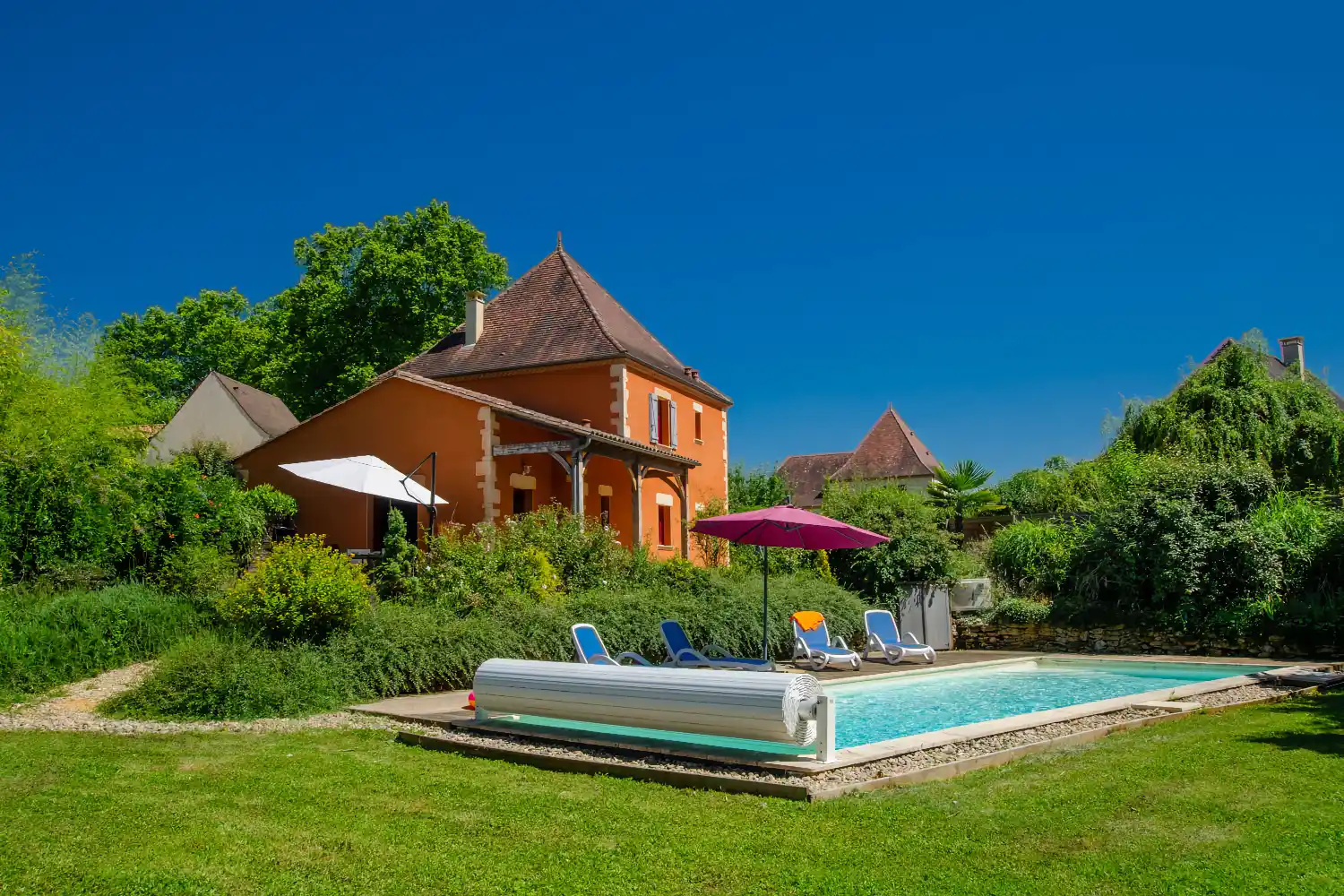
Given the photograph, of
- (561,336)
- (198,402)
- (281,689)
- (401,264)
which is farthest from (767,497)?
(281,689)

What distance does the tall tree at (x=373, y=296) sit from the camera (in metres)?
32.9

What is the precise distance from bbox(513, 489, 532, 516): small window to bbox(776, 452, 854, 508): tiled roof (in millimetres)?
32060

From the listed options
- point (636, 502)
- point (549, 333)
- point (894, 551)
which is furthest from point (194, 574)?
point (549, 333)

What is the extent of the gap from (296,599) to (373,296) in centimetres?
2487

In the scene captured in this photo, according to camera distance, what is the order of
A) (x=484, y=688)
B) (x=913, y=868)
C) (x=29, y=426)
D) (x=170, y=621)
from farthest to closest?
(x=29, y=426) < (x=170, y=621) < (x=484, y=688) < (x=913, y=868)

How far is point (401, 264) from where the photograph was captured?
32.7 metres

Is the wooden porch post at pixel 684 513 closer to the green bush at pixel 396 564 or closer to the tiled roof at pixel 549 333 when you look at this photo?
the tiled roof at pixel 549 333

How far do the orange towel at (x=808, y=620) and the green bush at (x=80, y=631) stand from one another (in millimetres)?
8410

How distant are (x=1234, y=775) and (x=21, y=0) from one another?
19.9 metres

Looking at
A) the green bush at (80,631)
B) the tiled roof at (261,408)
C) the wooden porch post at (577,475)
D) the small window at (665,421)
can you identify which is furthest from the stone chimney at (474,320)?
the green bush at (80,631)

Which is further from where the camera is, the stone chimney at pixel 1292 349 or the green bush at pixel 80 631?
the stone chimney at pixel 1292 349

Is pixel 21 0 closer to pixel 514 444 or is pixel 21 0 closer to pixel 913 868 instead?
pixel 514 444

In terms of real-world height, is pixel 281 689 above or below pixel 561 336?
below

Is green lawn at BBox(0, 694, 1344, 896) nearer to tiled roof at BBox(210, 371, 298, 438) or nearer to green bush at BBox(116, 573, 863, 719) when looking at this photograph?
green bush at BBox(116, 573, 863, 719)
